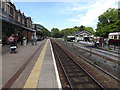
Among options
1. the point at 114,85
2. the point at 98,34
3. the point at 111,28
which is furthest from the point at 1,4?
the point at 98,34

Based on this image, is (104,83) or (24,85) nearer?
(24,85)

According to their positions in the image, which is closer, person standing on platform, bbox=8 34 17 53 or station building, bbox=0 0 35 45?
person standing on platform, bbox=8 34 17 53

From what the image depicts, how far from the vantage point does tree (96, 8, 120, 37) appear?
47941mm

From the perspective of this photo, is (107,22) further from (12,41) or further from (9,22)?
(12,41)

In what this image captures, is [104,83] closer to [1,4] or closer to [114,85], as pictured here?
[114,85]

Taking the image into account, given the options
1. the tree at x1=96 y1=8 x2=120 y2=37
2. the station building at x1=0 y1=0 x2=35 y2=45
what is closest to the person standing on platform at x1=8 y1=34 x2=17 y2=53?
the station building at x1=0 y1=0 x2=35 y2=45

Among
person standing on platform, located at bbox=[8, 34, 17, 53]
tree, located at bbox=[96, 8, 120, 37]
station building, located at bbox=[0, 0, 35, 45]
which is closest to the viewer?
person standing on platform, located at bbox=[8, 34, 17, 53]

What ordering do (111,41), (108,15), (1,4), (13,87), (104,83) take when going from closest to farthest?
(13,87) → (104,83) → (1,4) → (111,41) → (108,15)

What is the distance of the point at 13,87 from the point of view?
526 centimetres

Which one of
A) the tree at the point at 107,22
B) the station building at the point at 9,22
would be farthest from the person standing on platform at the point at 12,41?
the tree at the point at 107,22

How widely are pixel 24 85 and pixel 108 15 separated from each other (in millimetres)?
55146

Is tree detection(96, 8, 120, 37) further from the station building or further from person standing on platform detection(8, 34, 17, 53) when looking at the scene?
person standing on platform detection(8, 34, 17, 53)

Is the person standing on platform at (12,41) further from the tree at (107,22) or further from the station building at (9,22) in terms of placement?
the tree at (107,22)

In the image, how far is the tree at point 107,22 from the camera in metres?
47.9
